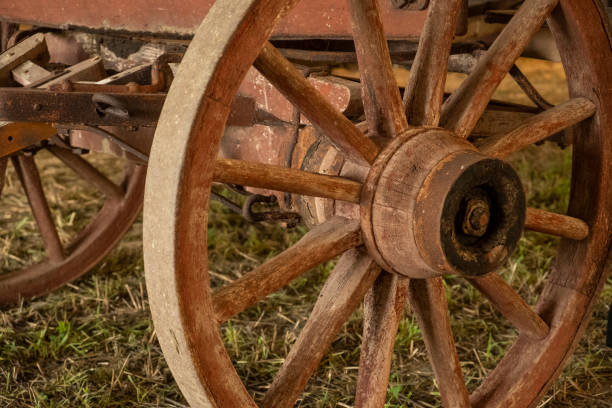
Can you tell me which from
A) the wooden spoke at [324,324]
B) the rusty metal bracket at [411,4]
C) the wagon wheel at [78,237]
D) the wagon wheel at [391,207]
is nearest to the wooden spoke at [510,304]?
the wagon wheel at [391,207]

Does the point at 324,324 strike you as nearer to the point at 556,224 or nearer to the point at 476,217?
the point at 476,217

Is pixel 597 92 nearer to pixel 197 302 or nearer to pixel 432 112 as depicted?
pixel 432 112

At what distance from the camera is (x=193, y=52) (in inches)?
48.9

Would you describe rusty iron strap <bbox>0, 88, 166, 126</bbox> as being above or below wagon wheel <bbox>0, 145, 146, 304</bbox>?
above

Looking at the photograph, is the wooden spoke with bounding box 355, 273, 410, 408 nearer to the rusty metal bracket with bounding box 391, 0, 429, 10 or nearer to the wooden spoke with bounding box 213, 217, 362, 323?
the wooden spoke with bounding box 213, 217, 362, 323

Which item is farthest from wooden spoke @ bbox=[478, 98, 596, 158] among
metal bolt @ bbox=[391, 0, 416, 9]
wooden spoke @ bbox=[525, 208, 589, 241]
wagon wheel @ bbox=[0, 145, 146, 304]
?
wagon wheel @ bbox=[0, 145, 146, 304]

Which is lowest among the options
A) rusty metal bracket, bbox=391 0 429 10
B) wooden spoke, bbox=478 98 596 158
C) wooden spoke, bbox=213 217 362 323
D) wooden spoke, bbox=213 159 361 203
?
wooden spoke, bbox=213 217 362 323

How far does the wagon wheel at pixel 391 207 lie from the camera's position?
3.99 feet

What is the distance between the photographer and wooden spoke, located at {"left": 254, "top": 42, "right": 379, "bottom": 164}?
1.34m

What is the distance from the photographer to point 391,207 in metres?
1.47

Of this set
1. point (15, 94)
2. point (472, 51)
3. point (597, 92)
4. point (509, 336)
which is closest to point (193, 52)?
point (15, 94)

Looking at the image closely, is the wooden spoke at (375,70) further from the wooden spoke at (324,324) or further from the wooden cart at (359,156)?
the wooden spoke at (324,324)

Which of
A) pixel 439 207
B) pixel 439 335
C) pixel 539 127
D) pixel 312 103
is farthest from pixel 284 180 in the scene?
pixel 539 127

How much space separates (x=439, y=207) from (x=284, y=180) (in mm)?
296
